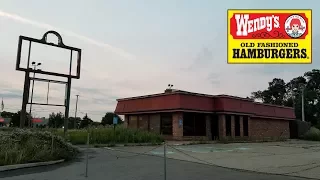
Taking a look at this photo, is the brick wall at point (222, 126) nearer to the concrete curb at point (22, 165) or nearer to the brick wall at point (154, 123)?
the brick wall at point (154, 123)

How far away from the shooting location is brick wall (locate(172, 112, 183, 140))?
27391mm

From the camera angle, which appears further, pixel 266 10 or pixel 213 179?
pixel 266 10

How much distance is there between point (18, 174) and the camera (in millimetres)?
10211

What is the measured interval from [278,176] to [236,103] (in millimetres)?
21789

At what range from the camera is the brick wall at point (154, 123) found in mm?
29888

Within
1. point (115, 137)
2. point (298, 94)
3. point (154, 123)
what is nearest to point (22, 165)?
point (115, 137)

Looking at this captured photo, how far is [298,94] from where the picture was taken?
7425 cm

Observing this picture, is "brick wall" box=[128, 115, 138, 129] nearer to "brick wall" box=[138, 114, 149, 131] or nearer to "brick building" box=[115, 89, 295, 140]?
"brick building" box=[115, 89, 295, 140]

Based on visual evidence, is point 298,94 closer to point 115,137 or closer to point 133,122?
point 133,122

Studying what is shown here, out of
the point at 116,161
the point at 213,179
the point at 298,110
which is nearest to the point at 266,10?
the point at 213,179

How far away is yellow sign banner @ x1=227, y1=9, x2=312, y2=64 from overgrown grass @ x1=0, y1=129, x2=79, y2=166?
26.4 ft

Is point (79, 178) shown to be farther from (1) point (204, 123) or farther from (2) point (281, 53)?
(1) point (204, 123)

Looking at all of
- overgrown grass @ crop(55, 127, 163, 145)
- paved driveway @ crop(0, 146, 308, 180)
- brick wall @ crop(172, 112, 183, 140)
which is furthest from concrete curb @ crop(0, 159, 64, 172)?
brick wall @ crop(172, 112, 183, 140)

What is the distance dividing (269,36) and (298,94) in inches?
2643
